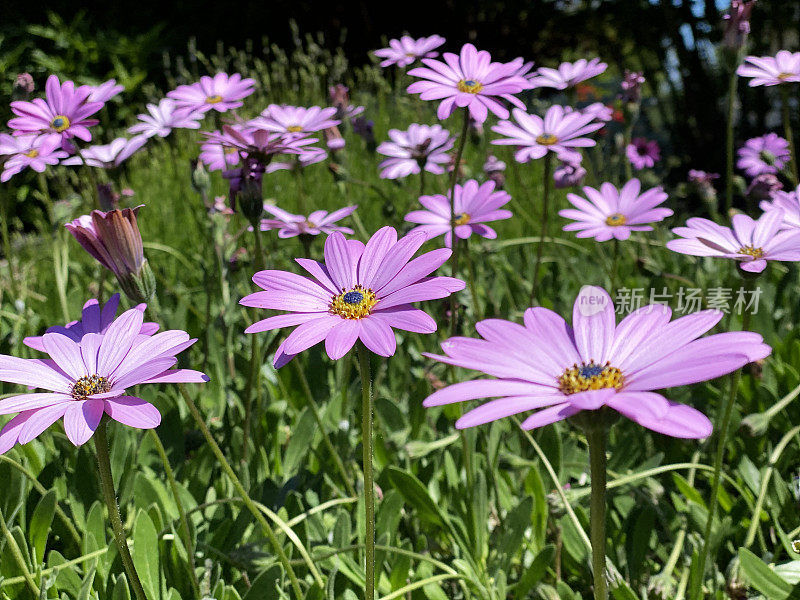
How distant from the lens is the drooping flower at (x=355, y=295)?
27.0 inches

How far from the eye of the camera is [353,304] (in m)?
0.77

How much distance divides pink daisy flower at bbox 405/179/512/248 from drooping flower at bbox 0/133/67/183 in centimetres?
64

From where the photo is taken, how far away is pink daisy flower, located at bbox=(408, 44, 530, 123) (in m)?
1.15

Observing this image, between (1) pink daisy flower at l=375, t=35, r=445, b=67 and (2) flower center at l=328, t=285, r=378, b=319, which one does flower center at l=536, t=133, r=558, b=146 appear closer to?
(1) pink daisy flower at l=375, t=35, r=445, b=67

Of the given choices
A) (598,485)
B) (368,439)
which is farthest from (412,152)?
(598,485)

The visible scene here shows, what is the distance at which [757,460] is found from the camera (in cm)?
146

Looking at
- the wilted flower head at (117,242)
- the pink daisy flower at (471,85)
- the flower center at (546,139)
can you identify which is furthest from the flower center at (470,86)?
the wilted flower head at (117,242)


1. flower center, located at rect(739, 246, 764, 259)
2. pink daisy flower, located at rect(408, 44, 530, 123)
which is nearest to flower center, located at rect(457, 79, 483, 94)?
pink daisy flower, located at rect(408, 44, 530, 123)

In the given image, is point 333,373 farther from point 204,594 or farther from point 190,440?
point 204,594

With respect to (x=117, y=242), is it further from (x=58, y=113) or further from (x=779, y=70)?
(x=779, y=70)

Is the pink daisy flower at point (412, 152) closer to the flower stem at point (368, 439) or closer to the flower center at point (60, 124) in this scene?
the flower center at point (60, 124)

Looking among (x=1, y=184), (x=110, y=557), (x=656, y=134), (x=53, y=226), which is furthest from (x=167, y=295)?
(x=656, y=134)

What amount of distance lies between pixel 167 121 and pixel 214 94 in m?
0.17

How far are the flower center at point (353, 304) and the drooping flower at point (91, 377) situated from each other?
15cm
